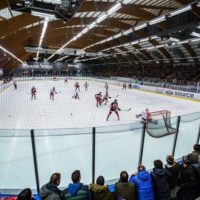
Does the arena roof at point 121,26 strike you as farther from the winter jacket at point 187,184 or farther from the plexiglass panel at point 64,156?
the winter jacket at point 187,184

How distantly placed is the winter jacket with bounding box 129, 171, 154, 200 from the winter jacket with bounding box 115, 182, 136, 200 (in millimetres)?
101

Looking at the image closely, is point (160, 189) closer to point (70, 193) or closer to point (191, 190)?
point (191, 190)

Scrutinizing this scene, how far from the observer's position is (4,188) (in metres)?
3.99

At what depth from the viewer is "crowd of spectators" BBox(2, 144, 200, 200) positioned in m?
2.85

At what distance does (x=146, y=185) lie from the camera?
314cm

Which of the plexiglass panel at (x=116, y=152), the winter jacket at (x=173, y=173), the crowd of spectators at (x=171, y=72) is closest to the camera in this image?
the winter jacket at (x=173, y=173)

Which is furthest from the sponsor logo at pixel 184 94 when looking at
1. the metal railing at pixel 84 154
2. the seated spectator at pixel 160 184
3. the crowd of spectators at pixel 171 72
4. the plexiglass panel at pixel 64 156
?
the seated spectator at pixel 160 184

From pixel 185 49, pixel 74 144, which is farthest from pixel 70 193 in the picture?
pixel 185 49

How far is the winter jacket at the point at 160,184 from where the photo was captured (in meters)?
3.20

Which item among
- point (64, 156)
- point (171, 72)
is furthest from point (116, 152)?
point (171, 72)

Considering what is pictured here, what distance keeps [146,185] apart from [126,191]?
0.32 m

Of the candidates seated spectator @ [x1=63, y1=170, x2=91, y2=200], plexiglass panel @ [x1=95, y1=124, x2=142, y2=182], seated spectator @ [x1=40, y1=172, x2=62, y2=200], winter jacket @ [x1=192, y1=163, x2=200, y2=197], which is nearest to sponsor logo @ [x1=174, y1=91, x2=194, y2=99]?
plexiglass panel @ [x1=95, y1=124, x2=142, y2=182]

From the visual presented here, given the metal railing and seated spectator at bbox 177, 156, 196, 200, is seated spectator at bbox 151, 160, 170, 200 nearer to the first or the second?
seated spectator at bbox 177, 156, 196, 200

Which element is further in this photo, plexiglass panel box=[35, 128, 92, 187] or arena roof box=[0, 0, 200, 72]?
arena roof box=[0, 0, 200, 72]
